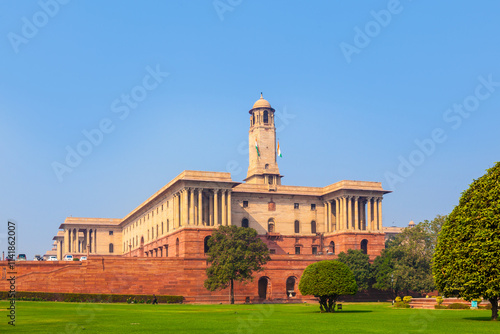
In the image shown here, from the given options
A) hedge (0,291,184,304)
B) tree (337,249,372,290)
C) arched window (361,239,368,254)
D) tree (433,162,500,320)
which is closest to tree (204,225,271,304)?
hedge (0,291,184,304)

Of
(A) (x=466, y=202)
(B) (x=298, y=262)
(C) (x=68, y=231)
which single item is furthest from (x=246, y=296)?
(C) (x=68, y=231)

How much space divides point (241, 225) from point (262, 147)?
18460mm

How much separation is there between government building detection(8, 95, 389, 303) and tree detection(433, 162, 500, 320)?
3978 cm

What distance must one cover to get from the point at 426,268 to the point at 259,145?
38.9 metres

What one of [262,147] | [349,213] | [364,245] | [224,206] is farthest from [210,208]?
[364,245]

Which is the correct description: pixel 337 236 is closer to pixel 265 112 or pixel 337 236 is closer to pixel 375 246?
pixel 375 246

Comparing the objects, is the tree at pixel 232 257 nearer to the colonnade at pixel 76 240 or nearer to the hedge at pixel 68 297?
the hedge at pixel 68 297

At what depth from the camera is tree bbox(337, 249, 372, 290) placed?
80.3m

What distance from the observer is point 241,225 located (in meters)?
91.9

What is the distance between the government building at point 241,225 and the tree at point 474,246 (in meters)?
39.8

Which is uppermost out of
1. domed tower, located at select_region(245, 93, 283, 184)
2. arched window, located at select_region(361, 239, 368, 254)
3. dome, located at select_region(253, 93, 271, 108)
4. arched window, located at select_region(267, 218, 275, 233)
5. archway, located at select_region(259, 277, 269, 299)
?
dome, located at select_region(253, 93, 271, 108)

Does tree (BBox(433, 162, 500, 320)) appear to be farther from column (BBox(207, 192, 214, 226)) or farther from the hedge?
column (BBox(207, 192, 214, 226))

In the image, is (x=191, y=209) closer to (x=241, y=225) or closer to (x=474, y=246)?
(x=241, y=225)

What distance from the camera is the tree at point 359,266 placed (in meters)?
80.3
